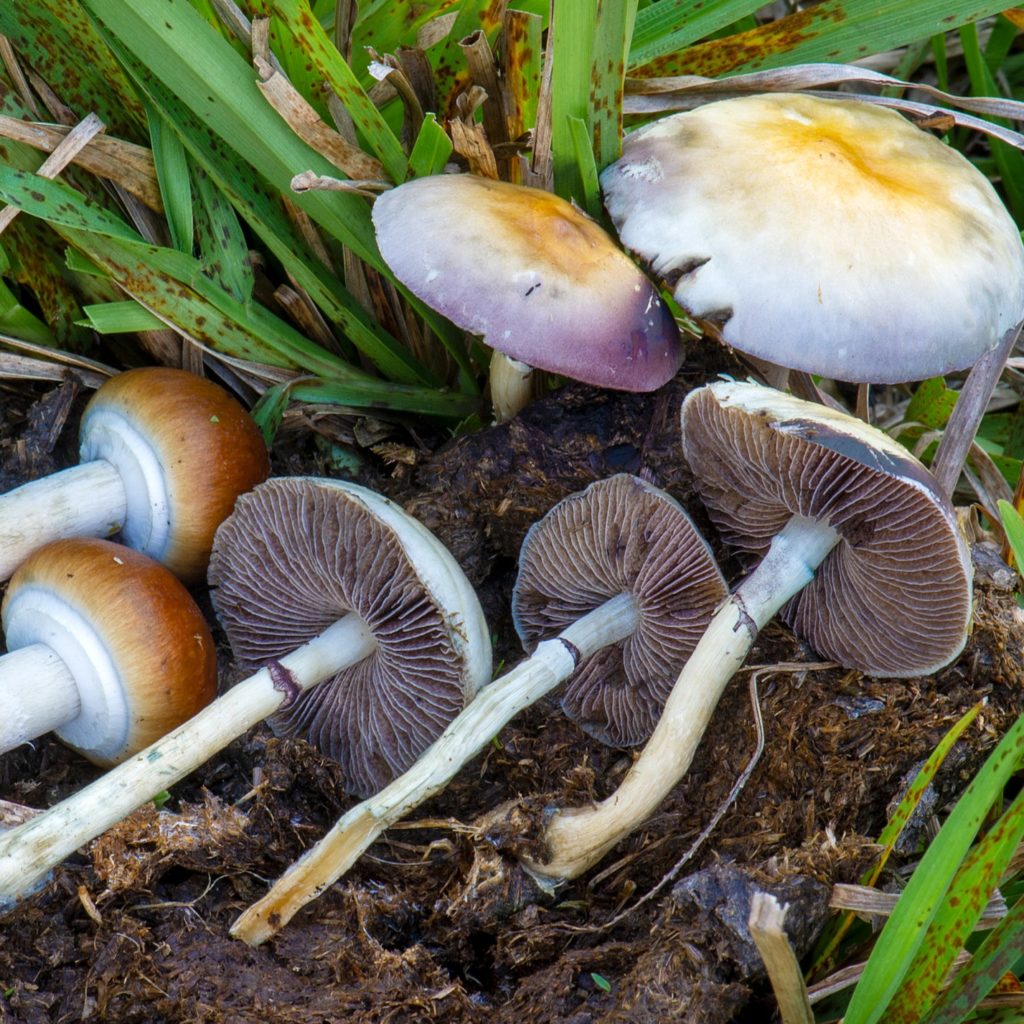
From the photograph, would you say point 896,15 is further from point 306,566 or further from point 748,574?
point 306,566

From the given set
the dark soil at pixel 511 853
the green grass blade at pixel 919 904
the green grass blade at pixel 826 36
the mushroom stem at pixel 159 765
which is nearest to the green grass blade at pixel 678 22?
the green grass blade at pixel 826 36

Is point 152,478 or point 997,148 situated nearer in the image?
point 152,478

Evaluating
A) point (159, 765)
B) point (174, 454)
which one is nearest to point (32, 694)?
point (159, 765)

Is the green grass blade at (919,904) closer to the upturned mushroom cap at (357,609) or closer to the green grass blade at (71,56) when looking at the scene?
the upturned mushroom cap at (357,609)

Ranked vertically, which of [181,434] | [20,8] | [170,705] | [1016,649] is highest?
[20,8]

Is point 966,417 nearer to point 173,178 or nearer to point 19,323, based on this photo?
point 173,178

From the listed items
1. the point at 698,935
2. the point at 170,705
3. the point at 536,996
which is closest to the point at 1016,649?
the point at 698,935
